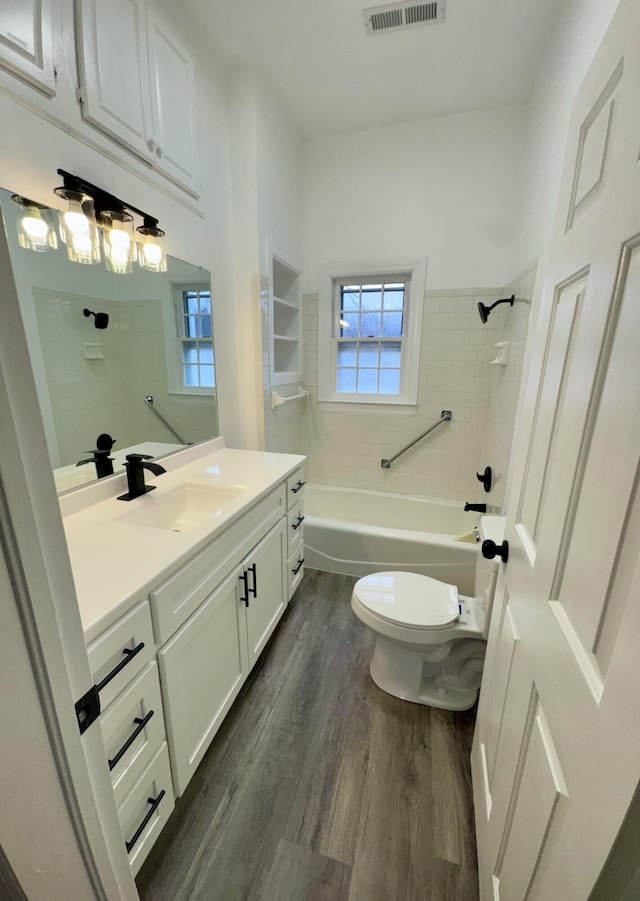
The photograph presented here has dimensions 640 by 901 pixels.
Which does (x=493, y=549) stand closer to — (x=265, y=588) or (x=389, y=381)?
(x=265, y=588)

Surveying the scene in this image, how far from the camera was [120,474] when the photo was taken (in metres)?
1.47

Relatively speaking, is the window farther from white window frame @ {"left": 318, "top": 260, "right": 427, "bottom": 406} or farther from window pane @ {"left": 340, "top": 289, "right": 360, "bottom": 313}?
window pane @ {"left": 340, "top": 289, "right": 360, "bottom": 313}

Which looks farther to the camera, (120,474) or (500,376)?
(500,376)

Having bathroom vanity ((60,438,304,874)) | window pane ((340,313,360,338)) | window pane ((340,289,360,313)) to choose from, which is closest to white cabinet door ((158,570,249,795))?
bathroom vanity ((60,438,304,874))

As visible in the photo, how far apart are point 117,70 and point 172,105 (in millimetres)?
325

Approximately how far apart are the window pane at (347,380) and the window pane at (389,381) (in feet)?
0.77

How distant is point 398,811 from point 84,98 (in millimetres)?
2564

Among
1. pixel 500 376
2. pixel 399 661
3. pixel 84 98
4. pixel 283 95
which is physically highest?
pixel 283 95

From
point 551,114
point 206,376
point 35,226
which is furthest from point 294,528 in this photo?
point 551,114

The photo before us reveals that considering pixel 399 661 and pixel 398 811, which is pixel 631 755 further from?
pixel 399 661

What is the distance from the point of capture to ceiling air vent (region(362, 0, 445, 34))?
1.60 metres

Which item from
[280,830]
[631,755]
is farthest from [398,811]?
[631,755]

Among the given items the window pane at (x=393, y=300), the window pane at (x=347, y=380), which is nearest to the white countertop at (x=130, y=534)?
the window pane at (x=347, y=380)

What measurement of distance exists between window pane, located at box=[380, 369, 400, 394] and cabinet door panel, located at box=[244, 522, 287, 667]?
1619mm
